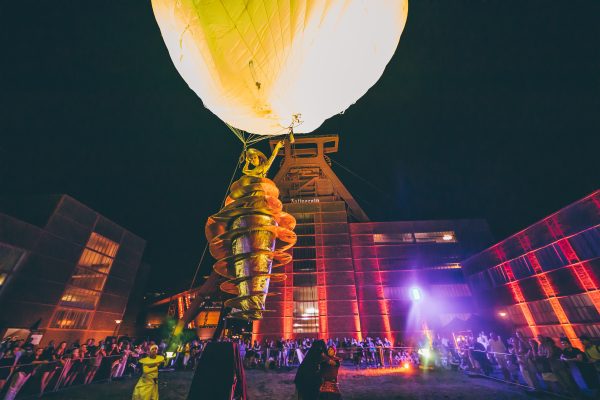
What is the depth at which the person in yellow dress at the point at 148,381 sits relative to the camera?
4387mm

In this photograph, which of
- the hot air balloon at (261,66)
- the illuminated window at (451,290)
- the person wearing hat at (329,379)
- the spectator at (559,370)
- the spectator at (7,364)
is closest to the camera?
the hot air balloon at (261,66)

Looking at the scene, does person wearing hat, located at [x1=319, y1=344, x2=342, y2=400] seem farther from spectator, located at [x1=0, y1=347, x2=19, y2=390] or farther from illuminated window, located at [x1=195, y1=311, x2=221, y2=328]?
illuminated window, located at [x1=195, y1=311, x2=221, y2=328]

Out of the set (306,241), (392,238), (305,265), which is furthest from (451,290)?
(306,241)

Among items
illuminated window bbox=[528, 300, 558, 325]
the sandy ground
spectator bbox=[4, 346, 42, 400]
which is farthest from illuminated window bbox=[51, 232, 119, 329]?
illuminated window bbox=[528, 300, 558, 325]

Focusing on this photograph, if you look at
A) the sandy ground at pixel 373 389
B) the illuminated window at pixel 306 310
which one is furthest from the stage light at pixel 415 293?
the sandy ground at pixel 373 389

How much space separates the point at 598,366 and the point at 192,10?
8787mm

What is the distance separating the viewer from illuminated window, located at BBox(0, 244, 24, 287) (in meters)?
12.2

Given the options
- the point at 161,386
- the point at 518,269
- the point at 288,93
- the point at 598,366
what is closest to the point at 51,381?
the point at 161,386

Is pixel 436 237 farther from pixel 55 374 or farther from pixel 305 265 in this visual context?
pixel 55 374

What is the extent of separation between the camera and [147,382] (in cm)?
448

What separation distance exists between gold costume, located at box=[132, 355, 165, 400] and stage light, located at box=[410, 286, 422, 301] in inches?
→ 653

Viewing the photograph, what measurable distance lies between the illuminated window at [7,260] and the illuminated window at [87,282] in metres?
2.94

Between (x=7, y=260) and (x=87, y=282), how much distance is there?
14.8ft

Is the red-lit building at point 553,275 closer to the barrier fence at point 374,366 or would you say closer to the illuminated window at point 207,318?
the barrier fence at point 374,366
